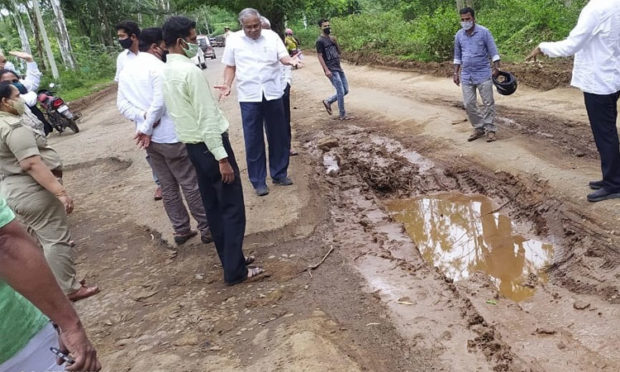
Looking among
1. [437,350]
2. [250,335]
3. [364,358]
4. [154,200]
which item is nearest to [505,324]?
[437,350]

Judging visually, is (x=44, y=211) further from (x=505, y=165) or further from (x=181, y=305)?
(x=505, y=165)

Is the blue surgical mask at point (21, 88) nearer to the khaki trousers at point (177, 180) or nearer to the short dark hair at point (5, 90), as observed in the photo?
the khaki trousers at point (177, 180)

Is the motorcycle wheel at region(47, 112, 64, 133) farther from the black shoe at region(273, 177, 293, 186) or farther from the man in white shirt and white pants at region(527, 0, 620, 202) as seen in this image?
the man in white shirt and white pants at region(527, 0, 620, 202)

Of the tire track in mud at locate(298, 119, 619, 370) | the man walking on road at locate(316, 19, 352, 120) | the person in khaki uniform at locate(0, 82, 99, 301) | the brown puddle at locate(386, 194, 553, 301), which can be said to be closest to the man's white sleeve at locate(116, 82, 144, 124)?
the person in khaki uniform at locate(0, 82, 99, 301)

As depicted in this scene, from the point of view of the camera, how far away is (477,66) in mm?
6422

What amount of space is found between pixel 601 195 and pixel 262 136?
342 cm

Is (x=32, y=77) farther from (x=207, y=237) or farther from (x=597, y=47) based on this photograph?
(x=597, y=47)

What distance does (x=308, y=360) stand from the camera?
8.96 ft

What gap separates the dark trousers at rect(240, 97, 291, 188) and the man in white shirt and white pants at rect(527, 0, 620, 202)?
2804mm

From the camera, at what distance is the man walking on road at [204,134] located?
338cm

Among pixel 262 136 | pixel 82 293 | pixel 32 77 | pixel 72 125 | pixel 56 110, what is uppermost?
pixel 32 77

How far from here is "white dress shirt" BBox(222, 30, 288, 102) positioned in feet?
17.5

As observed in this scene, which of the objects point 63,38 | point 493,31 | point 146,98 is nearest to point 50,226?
point 146,98

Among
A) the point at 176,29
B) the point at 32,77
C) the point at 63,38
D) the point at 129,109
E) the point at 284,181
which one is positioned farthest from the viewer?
the point at 63,38
